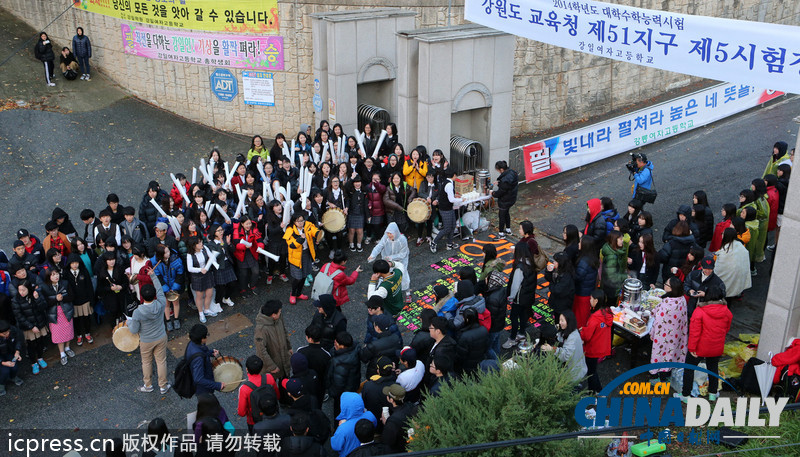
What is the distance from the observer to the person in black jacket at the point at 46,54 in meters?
19.2

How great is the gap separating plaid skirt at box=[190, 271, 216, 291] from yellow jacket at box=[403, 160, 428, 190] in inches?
167

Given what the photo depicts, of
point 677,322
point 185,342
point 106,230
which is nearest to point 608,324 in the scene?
point 677,322

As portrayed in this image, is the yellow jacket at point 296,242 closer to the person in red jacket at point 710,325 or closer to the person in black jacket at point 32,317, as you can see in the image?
the person in black jacket at point 32,317

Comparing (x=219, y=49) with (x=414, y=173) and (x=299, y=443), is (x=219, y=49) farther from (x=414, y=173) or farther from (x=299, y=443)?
(x=299, y=443)

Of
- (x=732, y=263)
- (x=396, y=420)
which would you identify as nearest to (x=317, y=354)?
(x=396, y=420)

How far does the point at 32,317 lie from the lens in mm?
9594

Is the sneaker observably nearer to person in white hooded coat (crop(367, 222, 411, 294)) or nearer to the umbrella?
person in white hooded coat (crop(367, 222, 411, 294))

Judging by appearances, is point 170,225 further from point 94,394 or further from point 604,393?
point 604,393

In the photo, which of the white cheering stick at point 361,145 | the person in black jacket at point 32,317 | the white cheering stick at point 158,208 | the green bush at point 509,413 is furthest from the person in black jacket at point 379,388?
the white cheering stick at point 361,145

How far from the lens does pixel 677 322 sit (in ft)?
29.9

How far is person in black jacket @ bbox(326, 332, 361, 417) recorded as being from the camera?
817 centimetres

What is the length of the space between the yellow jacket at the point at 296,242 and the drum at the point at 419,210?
2099 mm

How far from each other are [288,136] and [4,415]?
11249 millimetres

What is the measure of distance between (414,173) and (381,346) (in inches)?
222
